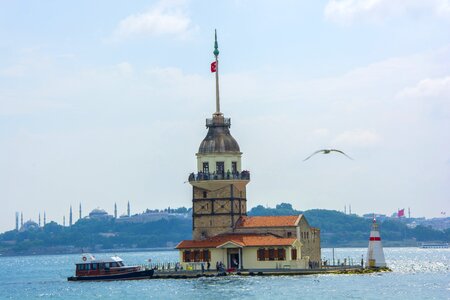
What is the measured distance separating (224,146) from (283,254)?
12.5m

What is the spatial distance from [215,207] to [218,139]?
6.48m

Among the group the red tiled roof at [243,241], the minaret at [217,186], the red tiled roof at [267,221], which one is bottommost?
the red tiled roof at [243,241]

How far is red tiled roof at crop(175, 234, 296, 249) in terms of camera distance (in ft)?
363

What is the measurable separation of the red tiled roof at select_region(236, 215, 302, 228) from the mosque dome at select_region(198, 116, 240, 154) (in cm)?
666

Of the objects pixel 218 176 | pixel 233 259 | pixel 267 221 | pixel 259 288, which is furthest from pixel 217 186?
pixel 259 288

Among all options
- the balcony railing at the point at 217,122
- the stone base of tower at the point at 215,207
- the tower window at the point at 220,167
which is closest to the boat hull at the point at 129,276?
the stone base of tower at the point at 215,207

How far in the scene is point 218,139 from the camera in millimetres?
116812

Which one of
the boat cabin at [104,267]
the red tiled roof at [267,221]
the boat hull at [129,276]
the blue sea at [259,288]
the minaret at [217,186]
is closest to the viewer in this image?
the blue sea at [259,288]

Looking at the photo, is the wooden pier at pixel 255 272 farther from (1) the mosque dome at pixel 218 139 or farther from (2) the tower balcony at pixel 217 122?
(2) the tower balcony at pixel 217 122

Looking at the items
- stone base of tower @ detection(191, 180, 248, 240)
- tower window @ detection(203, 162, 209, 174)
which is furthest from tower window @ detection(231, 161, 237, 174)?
tower window @ detection(203, 162, 209, 174)

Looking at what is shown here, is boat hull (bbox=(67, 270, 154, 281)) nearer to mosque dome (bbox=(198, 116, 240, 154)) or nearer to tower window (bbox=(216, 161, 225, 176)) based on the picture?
tower window (bbox=(216, 161, 225, 176))

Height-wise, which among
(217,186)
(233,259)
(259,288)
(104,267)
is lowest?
(259,288)

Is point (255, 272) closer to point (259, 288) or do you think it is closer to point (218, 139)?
point (259, 288)

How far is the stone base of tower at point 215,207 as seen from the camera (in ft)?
379
